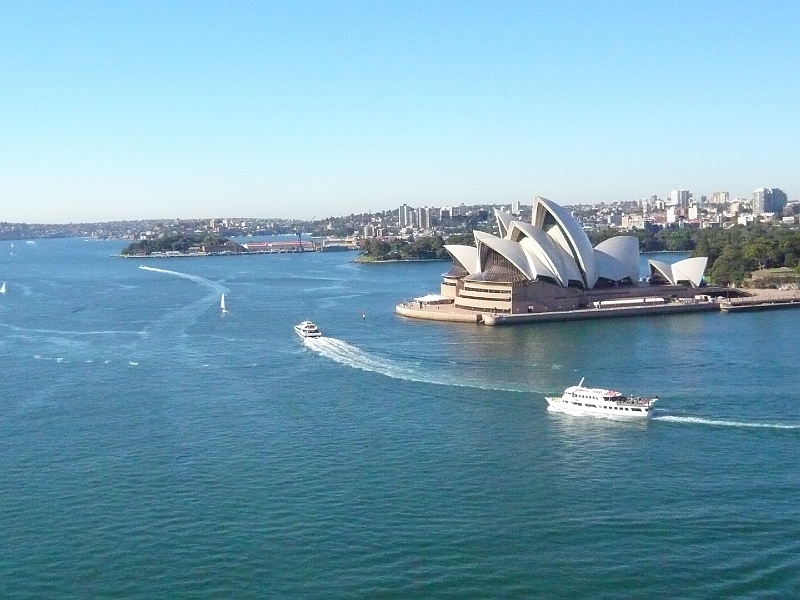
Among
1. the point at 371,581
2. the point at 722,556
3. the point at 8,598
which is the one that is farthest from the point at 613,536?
the point at 8,598

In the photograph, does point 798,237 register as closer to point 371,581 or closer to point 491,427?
point 491,427

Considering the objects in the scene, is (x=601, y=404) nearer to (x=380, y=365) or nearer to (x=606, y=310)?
(x=380, y=365)

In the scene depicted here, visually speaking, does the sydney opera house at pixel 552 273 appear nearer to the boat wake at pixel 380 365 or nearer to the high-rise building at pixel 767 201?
the boat wake at pixel 380 365

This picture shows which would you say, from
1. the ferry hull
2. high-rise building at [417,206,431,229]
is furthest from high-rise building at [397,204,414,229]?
the ferry hull

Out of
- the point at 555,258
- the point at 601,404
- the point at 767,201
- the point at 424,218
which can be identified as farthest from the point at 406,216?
the point at 601,404

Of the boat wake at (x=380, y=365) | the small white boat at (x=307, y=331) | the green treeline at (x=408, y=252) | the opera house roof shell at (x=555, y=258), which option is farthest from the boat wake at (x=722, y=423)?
the green treeline at (x=408, y=252)

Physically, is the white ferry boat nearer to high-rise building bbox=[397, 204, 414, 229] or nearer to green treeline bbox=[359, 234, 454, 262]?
green treeline bbox=[359, 234, 454, 262]

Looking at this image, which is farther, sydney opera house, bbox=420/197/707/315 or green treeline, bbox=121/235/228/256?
green treeline, bbox=121/235/228/256
